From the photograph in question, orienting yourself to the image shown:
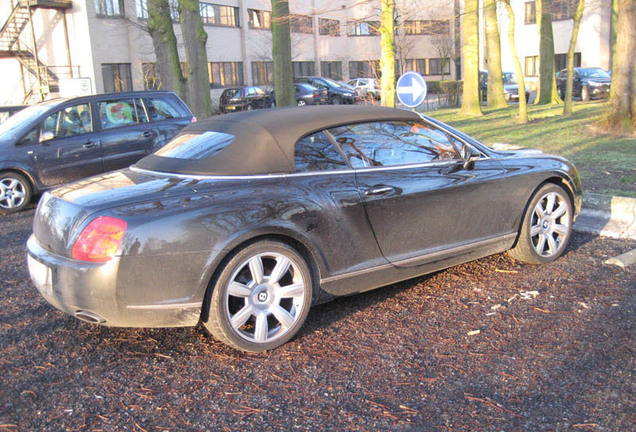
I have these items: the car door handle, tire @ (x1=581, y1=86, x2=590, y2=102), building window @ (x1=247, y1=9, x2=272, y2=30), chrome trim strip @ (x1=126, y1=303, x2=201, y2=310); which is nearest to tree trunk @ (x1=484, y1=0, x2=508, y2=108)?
tire @ (x1=581, y1=86, x2=590, y2=102)

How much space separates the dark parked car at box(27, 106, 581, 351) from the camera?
12.4 ft

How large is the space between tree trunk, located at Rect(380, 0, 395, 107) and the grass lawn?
Result: 3.03 m

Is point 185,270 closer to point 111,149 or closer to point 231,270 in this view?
point 231,270

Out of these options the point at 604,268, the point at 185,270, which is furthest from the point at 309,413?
the point at 604,268

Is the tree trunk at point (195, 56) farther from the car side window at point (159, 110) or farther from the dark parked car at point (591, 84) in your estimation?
the dark parked car at point (591, 84)

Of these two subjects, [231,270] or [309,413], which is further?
[231,270]

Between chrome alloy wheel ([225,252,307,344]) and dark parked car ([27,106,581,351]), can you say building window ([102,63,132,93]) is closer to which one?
dark parked car ([27,106,581,351])

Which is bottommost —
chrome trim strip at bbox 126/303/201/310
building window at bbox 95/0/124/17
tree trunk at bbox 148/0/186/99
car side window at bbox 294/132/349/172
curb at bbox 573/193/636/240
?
curb at bbox 573/193/636/240

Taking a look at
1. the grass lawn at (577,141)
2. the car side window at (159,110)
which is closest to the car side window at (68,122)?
the car side window at (159,110)

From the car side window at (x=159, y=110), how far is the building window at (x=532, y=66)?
4294 centimetres

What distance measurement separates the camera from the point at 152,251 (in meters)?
3.71

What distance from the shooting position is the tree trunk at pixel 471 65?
22.6 m

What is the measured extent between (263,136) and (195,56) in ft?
39.1

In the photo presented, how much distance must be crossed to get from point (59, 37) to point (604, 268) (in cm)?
3418
